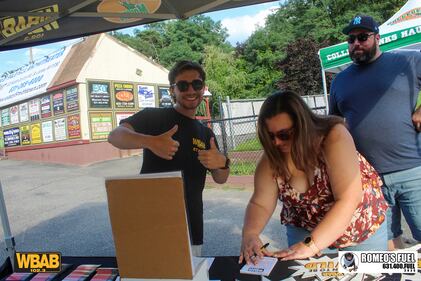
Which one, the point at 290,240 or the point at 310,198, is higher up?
the point at 310,198

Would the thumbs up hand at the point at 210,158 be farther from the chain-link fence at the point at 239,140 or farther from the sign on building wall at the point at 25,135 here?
the sign on building wall at the point at 25,135

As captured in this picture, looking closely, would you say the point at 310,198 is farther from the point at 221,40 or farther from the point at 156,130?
the point at 221,40

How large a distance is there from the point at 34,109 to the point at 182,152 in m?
16.9

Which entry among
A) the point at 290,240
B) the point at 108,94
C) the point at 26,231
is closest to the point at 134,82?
the point at 108,94

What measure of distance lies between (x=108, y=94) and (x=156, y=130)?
1380cm

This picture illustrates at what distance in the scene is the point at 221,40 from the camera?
134 ft

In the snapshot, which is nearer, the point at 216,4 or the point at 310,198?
the point at 310,198

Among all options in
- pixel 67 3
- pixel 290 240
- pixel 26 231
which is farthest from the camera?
pixel 26 231

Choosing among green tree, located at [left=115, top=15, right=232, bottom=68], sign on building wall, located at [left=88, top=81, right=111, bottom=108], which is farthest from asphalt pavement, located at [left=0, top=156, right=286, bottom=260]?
green tree, located at [left=115, top=15, right=232, bottom=68]

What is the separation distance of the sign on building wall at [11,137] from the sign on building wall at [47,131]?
2.39 m

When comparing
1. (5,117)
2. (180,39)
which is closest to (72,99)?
(5,117)

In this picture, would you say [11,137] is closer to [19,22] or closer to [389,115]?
[19,22]

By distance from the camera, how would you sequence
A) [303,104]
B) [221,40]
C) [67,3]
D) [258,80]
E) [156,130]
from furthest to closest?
[221,40] < [258,80] < [67,3] < [156,130] < [303,104]

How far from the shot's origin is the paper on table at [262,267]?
4.85 ft
